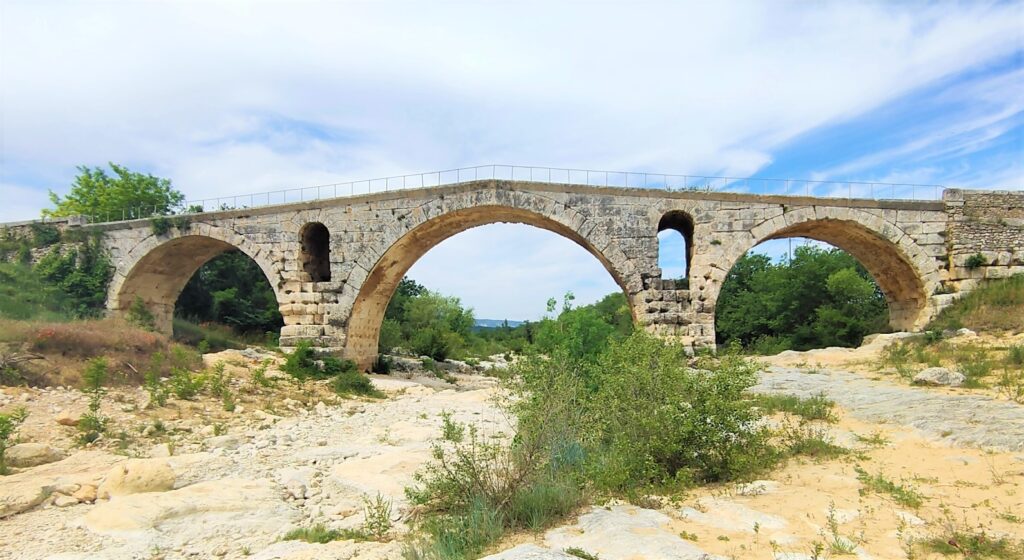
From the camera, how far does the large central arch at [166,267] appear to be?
1675 centimetres

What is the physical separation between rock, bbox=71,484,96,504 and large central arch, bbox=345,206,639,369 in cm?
1029

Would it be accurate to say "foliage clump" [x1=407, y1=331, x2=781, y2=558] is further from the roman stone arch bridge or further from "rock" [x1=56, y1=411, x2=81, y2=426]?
the roman stone arch bridge

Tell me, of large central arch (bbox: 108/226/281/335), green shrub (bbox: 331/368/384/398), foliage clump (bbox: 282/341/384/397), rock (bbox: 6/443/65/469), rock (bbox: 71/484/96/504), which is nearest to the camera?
rock (bbox: 71/484/96/504)

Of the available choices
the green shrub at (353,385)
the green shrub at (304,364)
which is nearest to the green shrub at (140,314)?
the green shrub at (304,364)

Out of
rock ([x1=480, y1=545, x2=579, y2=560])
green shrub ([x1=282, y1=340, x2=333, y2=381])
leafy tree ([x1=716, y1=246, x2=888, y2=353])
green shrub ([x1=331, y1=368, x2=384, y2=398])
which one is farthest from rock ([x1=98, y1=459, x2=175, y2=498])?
leafy tree ([x1=716, y1=246, x2=888, y2=353])

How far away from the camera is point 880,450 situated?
554 cm

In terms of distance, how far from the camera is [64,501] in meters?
5.13

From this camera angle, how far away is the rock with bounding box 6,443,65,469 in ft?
19.9

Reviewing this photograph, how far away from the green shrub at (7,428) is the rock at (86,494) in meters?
1.15

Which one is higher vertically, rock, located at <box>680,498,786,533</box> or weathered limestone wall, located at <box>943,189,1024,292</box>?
weathered limestone wall, located at <box>943,189,1024,292</box>

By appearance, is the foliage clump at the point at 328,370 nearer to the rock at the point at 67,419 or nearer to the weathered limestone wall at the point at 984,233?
the rock at the point at 67,419

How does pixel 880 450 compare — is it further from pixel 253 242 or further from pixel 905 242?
pixel 253 242

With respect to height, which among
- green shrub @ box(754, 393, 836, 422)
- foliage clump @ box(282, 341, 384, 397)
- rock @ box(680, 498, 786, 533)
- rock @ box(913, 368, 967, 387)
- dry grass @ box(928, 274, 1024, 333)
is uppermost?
dry grass @ box(928, 274, 1024, 333)

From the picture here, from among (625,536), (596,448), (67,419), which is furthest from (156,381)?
(625,536)
